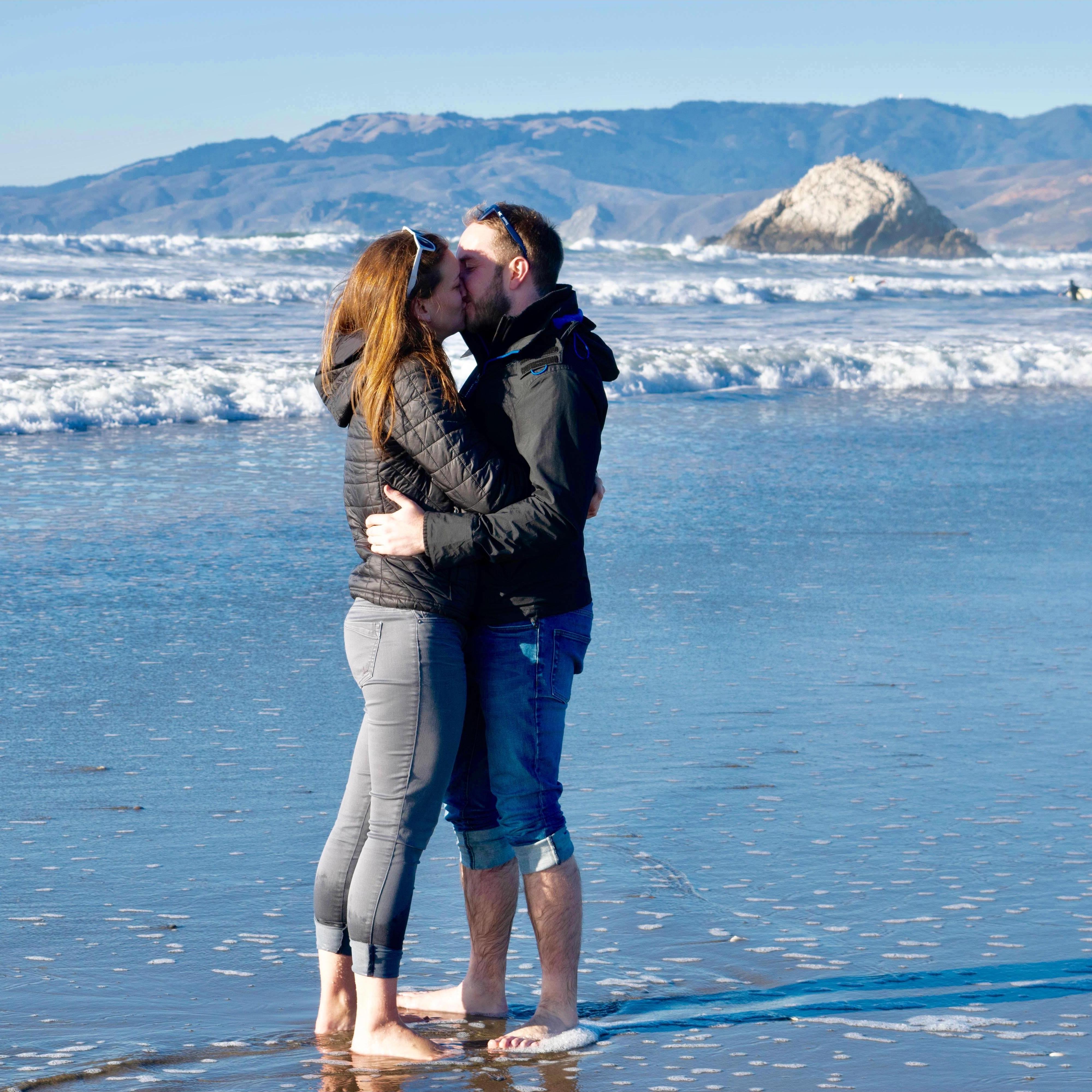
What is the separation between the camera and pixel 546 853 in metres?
2.75

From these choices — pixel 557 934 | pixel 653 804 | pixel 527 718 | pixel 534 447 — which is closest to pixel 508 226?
pixel 534 447

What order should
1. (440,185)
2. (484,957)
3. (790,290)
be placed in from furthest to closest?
(440,185) → (790,290) → (484,957)

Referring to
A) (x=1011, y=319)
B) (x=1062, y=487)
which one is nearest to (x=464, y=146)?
(x=1011, y=319)

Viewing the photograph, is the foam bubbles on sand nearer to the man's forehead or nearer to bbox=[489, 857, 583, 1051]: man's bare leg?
bbox=[489, 857, 583, 1051]: man's bare leg

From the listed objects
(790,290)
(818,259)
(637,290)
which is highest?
(818,259)

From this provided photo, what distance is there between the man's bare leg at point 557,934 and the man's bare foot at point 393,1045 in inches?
5.9

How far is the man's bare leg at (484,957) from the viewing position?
9.40 feet

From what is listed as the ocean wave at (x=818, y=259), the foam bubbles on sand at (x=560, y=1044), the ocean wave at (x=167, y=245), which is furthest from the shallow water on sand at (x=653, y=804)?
the ocean wave at (x=818, y=259)

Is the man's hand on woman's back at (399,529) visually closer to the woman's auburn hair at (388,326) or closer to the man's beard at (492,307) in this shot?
the woman's auburn hair at (388,326)

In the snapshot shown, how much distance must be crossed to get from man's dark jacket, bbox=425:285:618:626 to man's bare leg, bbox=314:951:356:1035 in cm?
77

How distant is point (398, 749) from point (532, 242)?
1052 millimetres

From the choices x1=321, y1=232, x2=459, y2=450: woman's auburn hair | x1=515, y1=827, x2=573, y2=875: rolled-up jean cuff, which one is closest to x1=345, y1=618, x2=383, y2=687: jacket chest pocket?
x1=321, y1=232, x2=459, y2=450: woman's auburn hair

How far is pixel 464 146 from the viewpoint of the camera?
559 feet

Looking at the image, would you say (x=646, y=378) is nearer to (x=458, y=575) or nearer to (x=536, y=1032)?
(x=458, y=575)
